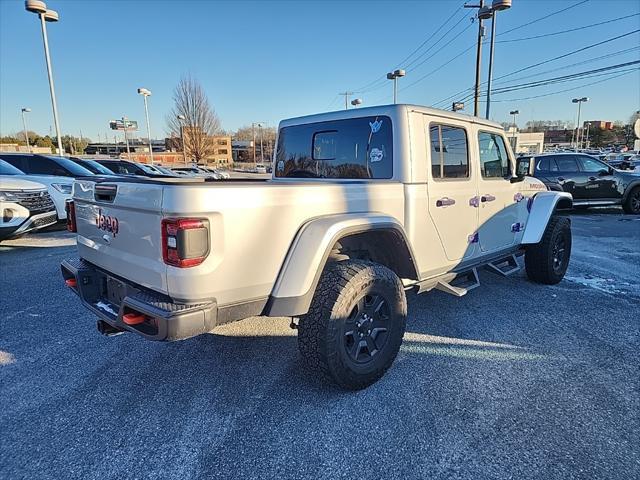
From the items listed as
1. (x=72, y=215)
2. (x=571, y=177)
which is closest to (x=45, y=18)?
(x=72, y=215)

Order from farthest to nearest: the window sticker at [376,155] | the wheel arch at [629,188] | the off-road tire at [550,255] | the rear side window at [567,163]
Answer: the wheel arch at [629,188] → the rear side window at [567,163] → the off-road tire at [550,255] → the window sticker at [376,155]

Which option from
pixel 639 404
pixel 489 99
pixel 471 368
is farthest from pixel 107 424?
pixel 489 99

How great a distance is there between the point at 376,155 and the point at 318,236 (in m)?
1.17

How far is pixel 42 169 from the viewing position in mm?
9672

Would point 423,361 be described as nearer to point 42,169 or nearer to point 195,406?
point 195,406

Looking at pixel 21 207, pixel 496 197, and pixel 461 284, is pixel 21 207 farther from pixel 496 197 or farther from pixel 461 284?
pixel 496 197

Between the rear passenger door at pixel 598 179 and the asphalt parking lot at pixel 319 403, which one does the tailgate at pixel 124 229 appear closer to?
the asphalt parking lot at pixel 319 403

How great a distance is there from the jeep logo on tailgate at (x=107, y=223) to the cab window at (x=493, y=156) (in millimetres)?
3259

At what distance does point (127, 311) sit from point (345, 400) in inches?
58.5

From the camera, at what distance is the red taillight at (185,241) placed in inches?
78.0

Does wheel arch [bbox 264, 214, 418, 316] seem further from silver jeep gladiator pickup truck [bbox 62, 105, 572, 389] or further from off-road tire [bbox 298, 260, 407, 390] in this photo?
off-road tire [bbox 298, 260, 407, 390]

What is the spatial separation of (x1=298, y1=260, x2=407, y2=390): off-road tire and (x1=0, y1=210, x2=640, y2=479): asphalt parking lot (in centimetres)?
20

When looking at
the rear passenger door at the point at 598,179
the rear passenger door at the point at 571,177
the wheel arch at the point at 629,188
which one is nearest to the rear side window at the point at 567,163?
the rear passenger door at the point at 571,177

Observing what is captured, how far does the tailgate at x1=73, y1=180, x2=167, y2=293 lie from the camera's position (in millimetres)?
2129
